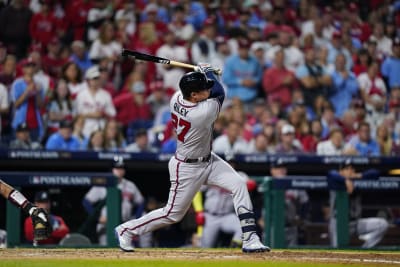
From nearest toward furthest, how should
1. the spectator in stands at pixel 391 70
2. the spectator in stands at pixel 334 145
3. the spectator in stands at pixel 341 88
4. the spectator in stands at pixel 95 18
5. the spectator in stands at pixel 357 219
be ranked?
the spectator in stands at pixel 357 219 < the spectator in stands at pixel 334 145 < the spectator in stands at pixel 95 18 < the spectator in stands at pixel 341 88 < the spectator in stands at pixel 391 70

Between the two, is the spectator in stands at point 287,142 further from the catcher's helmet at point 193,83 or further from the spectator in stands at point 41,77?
the catcher's helmet at point 193,83

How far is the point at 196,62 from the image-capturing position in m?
14.7

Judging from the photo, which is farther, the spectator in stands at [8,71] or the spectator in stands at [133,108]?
the spectator in stands at [133,108]

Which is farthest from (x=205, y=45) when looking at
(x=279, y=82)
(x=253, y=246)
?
(x=253, y=246)

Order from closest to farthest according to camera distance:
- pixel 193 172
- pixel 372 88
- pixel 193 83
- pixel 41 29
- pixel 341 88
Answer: pixel 193 83 → pixel 193 172 → pixel 41 29 → pixel 341 88 → pixel 372 88

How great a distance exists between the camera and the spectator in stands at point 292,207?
1202cm

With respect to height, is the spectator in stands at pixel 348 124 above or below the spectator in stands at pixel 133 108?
below

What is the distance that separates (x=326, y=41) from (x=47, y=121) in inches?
207

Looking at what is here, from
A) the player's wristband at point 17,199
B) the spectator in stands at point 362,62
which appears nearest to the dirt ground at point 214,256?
the player's wristband at point 17,199

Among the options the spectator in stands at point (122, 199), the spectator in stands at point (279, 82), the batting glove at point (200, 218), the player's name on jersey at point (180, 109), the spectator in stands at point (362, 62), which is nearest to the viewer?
the player's name on jersey at point (180, 109)

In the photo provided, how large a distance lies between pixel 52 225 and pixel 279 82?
15.8 ft

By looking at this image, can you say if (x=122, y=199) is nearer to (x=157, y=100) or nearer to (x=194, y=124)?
(x=157, y=100)

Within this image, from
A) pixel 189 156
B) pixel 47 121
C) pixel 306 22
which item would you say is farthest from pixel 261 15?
pixel 189 156

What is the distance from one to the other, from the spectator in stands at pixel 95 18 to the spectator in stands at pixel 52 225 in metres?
4.08
